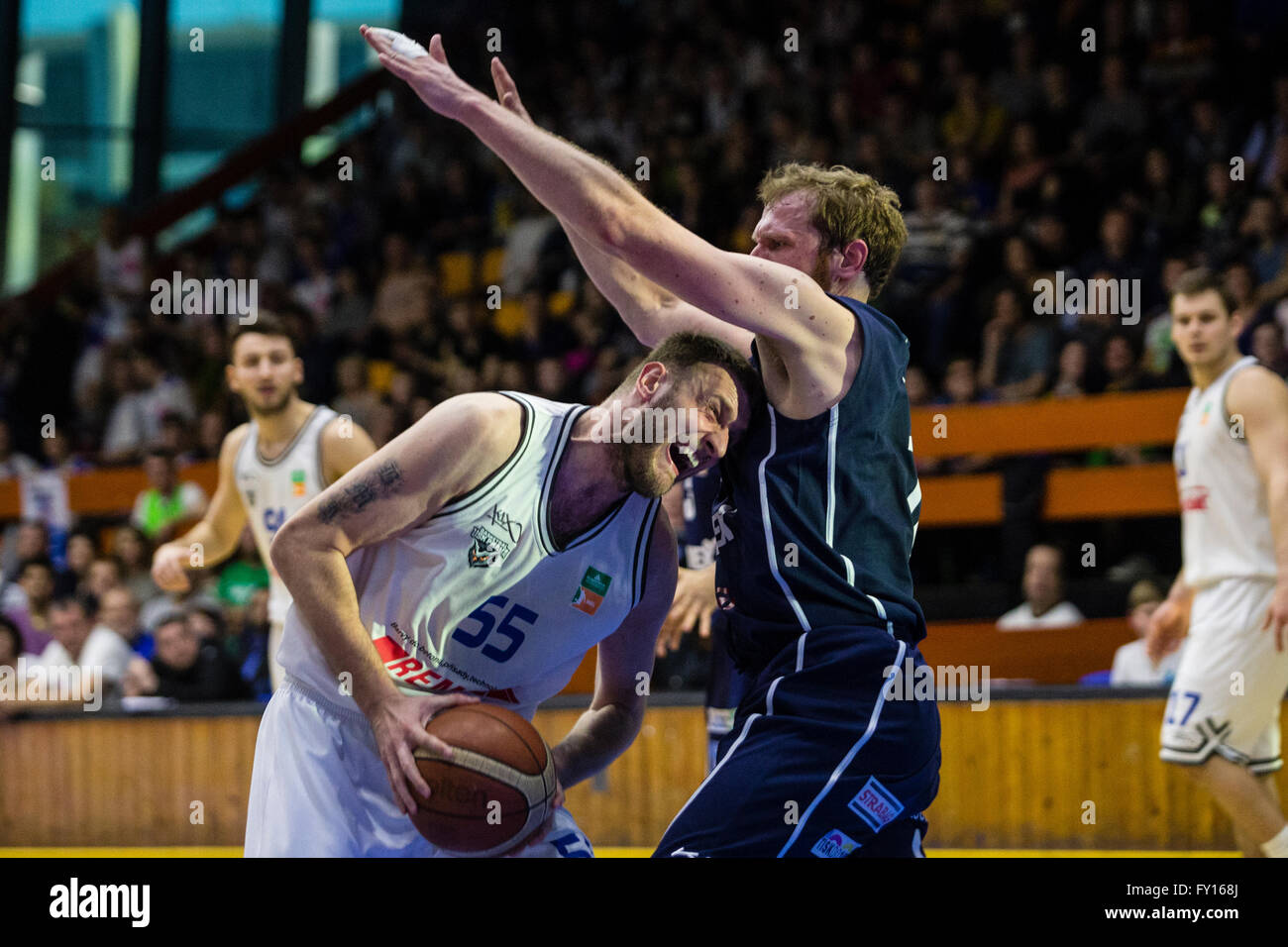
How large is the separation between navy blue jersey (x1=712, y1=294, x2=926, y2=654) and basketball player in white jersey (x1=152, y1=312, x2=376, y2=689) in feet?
11.3

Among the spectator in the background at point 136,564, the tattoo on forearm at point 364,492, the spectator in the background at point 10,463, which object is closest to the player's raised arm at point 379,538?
the tattoo on forearm at point 364,492

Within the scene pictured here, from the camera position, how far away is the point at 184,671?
27.0 ft

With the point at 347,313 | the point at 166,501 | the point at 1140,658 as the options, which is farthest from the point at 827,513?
the point at 347,313

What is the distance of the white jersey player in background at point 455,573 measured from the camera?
2932mm

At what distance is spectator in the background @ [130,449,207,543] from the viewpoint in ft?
32.3

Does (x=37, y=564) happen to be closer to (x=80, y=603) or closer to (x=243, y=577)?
(x=80, y=603)

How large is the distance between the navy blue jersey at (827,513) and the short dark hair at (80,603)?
696 centimetres

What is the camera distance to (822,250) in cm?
329

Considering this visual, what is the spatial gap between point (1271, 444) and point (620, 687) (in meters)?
3.12

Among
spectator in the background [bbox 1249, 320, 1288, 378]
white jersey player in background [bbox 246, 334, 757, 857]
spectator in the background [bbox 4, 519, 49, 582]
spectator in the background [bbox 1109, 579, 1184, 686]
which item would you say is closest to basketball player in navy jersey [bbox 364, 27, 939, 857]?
white jersey player in background [bbox 246, 334, 757, 857]

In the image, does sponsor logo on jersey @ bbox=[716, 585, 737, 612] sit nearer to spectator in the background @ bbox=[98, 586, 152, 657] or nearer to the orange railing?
the orange railing
